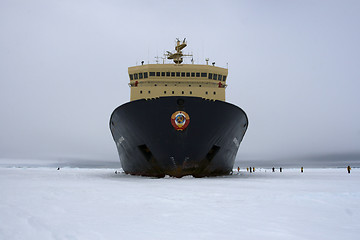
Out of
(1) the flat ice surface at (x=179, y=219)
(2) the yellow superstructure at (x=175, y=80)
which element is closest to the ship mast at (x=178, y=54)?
(2) the yellow superstructure at (x=175, y=80)

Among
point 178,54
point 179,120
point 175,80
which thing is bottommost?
point 179,120

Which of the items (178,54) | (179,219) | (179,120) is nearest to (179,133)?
(179,120)

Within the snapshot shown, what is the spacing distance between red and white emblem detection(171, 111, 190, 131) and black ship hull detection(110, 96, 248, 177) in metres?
0.13

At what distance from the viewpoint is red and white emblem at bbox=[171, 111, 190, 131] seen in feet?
47.0

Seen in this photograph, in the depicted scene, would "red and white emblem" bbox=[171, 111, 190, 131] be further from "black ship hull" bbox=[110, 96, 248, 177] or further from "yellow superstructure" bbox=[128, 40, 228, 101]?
"yellow superstructure" bbox=[128, 40, 228, 101]

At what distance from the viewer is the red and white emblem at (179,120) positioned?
47.0 ft

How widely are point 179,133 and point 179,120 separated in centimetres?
72

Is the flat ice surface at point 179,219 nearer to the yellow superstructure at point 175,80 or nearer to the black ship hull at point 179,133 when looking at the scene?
the black ship hull at point 179,133

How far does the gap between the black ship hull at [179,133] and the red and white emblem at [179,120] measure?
13 centimetres

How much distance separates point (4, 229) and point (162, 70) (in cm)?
1939

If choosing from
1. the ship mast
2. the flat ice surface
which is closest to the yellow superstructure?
the ship mast

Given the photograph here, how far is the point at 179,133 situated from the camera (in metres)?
14.5

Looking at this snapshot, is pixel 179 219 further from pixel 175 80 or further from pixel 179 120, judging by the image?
pixel 175 80

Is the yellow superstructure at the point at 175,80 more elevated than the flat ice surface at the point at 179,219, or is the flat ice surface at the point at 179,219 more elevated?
the yellow superstructure at the point at 175,80
